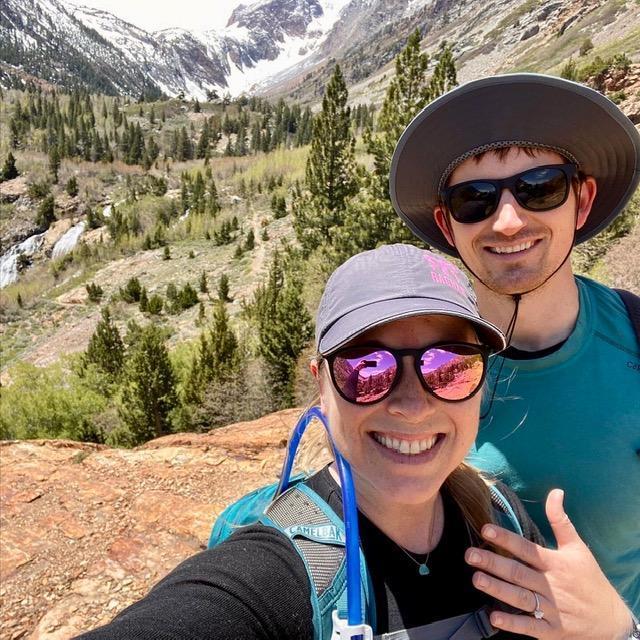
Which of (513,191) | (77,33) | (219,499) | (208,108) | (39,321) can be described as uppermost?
(77,33)

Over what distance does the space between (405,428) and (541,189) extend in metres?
0.82

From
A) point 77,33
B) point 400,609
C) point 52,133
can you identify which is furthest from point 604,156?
point 77,33

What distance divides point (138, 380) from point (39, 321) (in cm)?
2225

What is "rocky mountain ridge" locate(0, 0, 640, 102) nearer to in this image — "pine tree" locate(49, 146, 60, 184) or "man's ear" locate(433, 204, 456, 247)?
"man's ear" locate(433, 204, 456, 247)

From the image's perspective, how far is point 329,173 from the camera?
20.8 m

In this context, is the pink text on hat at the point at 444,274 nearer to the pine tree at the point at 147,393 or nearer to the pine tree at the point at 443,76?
the pine tree at the point at 147,393

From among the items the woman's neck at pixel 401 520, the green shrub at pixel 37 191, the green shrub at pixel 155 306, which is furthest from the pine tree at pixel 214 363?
the green shrub at pixel 37 191

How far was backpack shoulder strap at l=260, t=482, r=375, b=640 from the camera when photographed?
32.3 inches

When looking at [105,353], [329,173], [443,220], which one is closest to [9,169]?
[105,353]

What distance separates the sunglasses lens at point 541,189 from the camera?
51.0 inches

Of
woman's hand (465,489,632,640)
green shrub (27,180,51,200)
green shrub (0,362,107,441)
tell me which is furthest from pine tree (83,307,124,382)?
green shrub (27,180,51,200)

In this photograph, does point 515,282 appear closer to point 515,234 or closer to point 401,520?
point 515,234

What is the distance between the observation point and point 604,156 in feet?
4.69

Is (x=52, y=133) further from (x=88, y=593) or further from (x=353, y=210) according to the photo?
(x=88, y=593)
